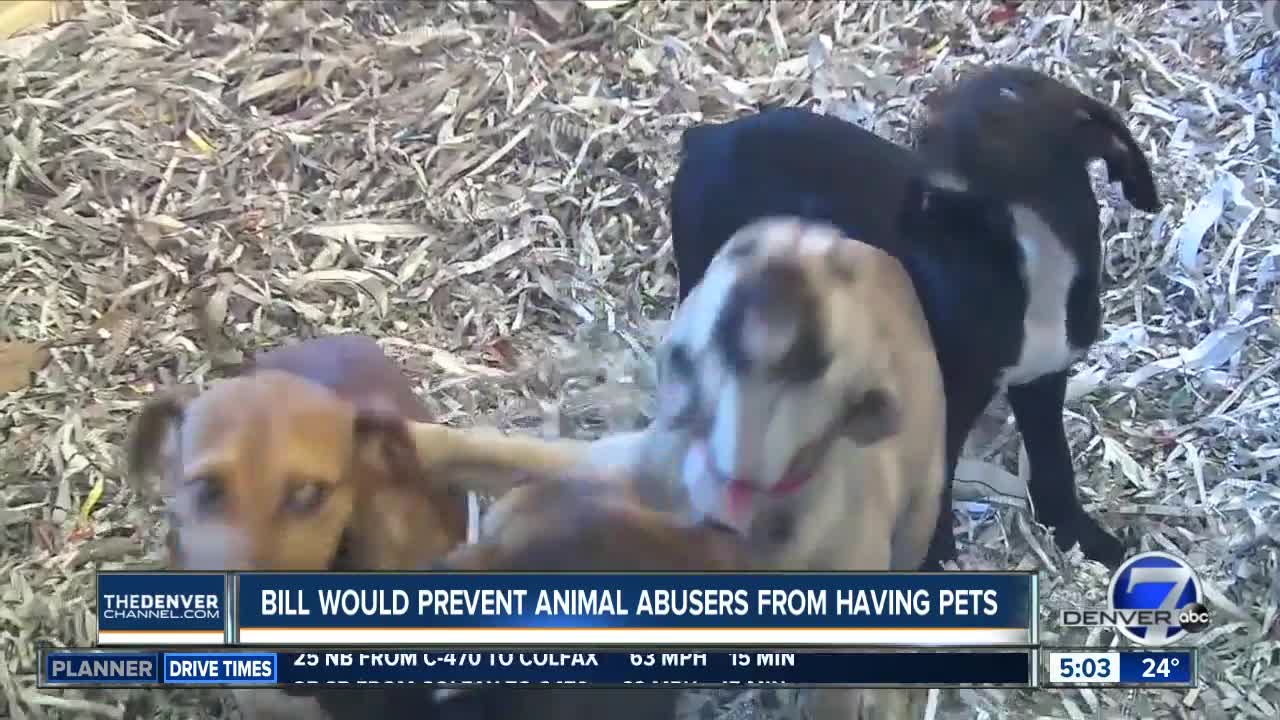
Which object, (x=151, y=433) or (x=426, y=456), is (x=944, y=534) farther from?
(x=151, y=433)

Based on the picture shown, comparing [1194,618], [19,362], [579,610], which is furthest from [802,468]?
[19,362]

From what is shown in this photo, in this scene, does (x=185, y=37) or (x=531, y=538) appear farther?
(x=185, y=37)

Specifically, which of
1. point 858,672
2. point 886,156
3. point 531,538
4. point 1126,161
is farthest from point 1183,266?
point 531,538

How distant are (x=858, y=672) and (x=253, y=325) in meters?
0.41

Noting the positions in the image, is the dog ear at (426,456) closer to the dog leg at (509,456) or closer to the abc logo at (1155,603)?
the dog leg at (509,456)

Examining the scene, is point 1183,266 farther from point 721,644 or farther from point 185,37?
point 185,37

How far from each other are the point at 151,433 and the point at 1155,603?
22.6 inches

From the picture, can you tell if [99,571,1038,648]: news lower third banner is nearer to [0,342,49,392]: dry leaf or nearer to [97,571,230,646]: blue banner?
[97,571,230,646]: blue banner

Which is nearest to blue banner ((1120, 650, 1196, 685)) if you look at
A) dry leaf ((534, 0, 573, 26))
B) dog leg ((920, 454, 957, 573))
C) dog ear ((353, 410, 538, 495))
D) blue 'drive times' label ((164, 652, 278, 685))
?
dog leg ((920, 454, 957, 573))

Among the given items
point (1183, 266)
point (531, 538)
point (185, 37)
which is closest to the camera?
point (531, 538)

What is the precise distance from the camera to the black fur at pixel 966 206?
0.65 meters

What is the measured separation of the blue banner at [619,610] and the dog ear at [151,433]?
9 cm

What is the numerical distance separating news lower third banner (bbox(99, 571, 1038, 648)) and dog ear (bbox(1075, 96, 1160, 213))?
0.27 metres

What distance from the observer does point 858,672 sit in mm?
644
